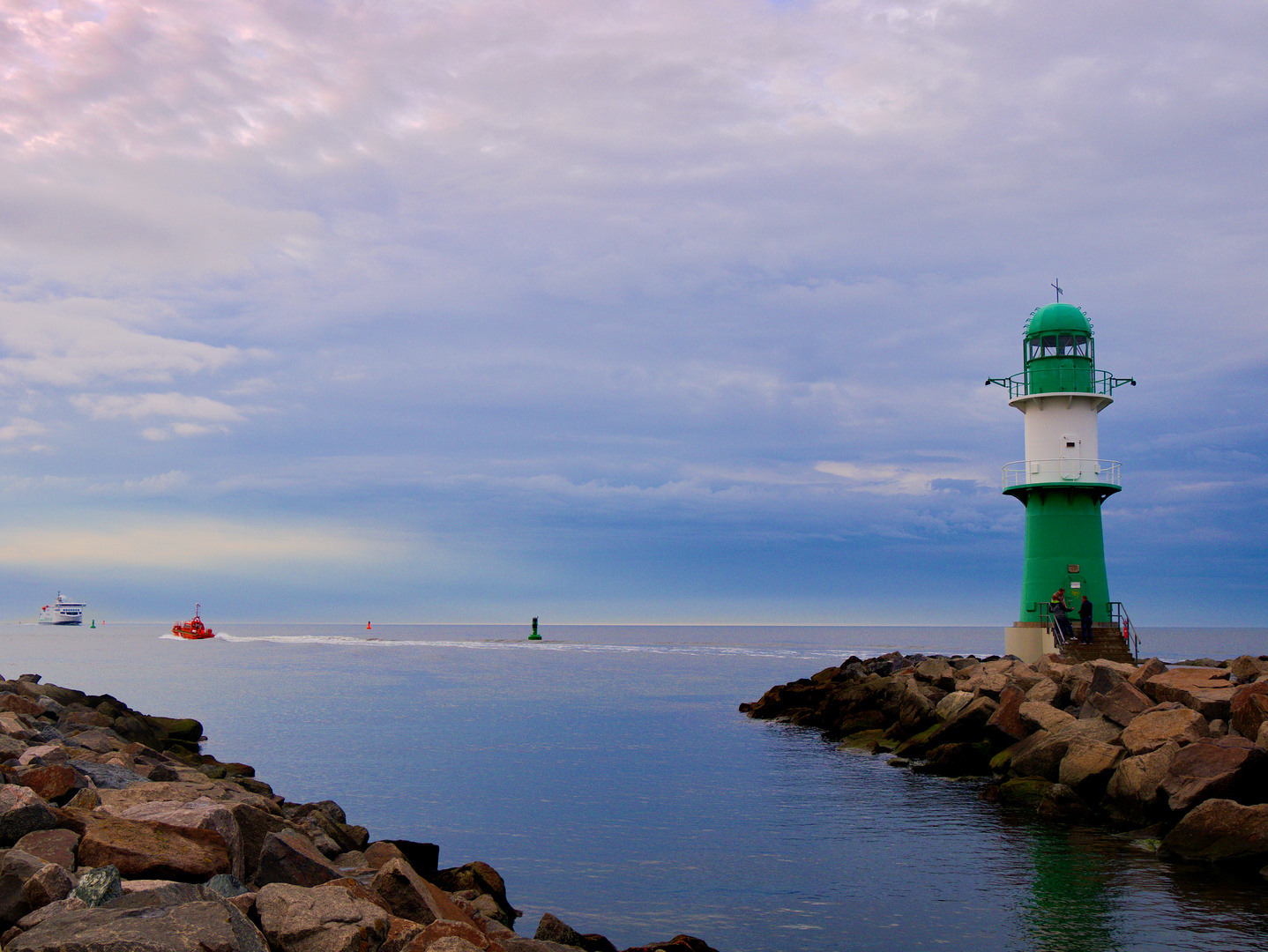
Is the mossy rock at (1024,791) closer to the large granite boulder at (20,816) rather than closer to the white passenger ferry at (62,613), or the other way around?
the large granite boulder at (20,816)

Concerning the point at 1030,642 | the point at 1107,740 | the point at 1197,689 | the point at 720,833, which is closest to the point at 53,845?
the point at 720,833

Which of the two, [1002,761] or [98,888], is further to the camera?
[1002,761]

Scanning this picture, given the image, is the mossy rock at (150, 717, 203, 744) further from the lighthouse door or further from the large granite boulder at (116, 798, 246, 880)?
the lighthouse door

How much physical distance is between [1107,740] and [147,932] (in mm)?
15035

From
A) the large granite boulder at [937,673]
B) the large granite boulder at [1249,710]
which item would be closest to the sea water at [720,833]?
the large granite boulder at [1249,710]

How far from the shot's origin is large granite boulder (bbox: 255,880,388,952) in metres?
5.91

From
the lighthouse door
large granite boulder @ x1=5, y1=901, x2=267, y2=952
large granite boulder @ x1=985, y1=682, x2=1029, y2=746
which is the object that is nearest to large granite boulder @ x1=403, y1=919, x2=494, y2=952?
large granite boulder @ x1=5, y1=901, x2=267, y2=952

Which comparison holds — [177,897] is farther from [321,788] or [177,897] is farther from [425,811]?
[321,788]

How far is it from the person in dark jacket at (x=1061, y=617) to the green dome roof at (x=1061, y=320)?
7.33 metres

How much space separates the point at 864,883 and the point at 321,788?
11872 mm

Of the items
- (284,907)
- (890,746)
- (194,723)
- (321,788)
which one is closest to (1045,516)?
(890,746)

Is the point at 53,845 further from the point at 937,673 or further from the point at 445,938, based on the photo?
the point at 937,673

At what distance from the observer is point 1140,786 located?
46.1ft

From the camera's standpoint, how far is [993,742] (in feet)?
64.9
